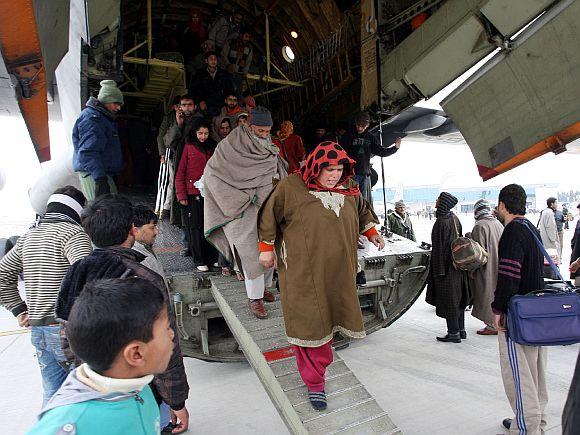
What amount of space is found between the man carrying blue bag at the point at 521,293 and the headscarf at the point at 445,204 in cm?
192

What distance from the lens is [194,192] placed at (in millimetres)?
3609

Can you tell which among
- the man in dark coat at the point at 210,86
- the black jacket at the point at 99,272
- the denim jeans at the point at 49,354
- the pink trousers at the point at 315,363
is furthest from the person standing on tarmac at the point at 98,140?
the pink trousers at the point at 315,363

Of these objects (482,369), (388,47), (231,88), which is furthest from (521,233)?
(231,88)

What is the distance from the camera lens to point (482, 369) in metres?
3.45

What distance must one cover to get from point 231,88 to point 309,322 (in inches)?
169

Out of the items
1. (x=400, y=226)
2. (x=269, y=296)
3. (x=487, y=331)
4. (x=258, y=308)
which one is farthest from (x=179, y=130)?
(x=400, y=226)

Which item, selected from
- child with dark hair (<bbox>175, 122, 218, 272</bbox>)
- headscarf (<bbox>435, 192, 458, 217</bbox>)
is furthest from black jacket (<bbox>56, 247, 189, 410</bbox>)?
headscarf (<bbox>435, 192, 458, 217</bbox>)

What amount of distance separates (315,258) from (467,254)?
8.16 feet

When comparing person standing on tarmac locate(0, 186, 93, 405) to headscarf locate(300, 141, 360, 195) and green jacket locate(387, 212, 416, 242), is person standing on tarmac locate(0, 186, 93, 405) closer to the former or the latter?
headscarf locate(300, 141, 360, 195)

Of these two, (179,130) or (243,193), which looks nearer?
(243,193)

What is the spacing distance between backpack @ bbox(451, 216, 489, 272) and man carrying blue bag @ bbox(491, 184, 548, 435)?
160cm

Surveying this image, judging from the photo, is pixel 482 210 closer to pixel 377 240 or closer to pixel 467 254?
pixel 467 254

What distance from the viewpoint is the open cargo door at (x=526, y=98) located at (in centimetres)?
247

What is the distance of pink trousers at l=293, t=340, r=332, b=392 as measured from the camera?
2.14 m
